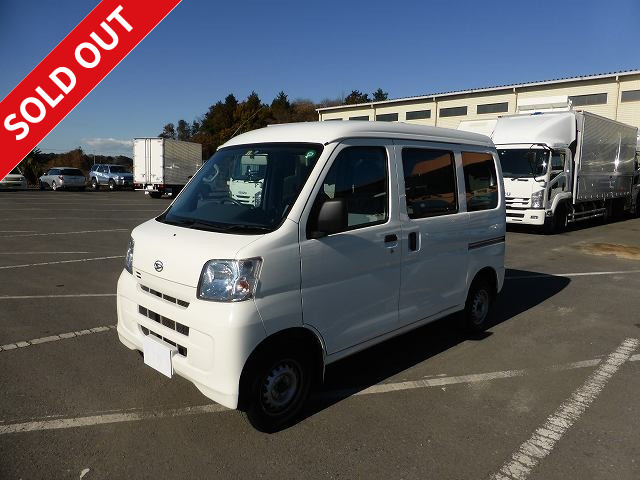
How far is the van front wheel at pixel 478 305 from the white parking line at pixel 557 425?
122cm

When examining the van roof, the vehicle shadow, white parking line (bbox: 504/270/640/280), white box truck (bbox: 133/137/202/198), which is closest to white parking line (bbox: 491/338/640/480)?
the vehicle shadow

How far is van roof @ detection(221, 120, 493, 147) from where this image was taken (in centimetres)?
345

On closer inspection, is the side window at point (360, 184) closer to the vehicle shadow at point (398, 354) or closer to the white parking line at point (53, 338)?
the vehicle shadow at point (398, 354)

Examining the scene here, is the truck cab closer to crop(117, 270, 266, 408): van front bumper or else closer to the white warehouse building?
the white warehouse building

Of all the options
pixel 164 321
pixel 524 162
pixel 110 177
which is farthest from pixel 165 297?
pixel 110 177

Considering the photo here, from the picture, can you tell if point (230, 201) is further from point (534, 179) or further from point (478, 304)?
point (534, 179)

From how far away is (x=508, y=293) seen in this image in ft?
22.6

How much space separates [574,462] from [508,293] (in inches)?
166

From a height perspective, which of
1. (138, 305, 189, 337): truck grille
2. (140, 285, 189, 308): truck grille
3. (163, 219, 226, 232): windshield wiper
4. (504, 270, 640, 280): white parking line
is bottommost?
(504, 270, 640, 280): white parking line

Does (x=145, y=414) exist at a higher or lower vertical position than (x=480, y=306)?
lower

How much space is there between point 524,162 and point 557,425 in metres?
11.0

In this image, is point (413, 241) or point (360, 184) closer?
point (360, 184)

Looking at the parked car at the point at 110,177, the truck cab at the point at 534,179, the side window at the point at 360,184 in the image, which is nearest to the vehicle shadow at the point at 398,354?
the side window at the point at 360,184

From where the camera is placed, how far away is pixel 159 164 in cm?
2662
